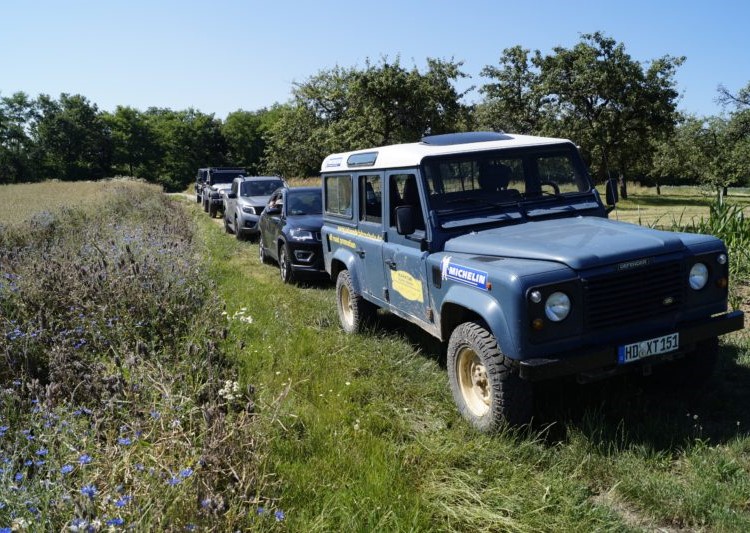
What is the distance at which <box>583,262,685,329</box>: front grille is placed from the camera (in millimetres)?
3543

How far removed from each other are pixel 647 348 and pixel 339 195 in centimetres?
404

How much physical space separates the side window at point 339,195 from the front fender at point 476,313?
2.36m

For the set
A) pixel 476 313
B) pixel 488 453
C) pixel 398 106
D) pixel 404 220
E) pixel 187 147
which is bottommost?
pixel 488 453

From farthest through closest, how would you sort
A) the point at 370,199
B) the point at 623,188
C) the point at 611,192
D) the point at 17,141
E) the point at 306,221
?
the point at 17,141 < the point at 623,188 < the point at 306,221 < the point at 370,199 < the point at 611,192

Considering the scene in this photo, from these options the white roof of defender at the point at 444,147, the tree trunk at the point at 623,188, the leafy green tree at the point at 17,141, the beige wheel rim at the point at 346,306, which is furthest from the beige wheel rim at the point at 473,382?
the leafy green tree at the point at 17,141

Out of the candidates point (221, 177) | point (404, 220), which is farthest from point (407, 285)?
point (221, 177)

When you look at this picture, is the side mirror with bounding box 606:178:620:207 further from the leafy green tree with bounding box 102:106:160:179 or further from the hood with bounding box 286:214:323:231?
the leafy green tree with bounding box 102:106:160:179

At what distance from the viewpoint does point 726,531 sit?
9.11ft

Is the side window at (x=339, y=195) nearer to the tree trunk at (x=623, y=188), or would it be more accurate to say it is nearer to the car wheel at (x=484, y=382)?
the car wheel at (x=484, y=382)

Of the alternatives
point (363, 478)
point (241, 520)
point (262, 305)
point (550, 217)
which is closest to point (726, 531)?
point (363, 478)

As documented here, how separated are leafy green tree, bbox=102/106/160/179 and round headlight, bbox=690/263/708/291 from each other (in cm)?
8138

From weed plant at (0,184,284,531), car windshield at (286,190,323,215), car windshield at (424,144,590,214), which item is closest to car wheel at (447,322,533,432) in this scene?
car windshield at (424,144,590,214)

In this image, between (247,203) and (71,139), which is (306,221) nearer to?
(247,203)

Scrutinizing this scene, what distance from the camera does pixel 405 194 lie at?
520 cm
